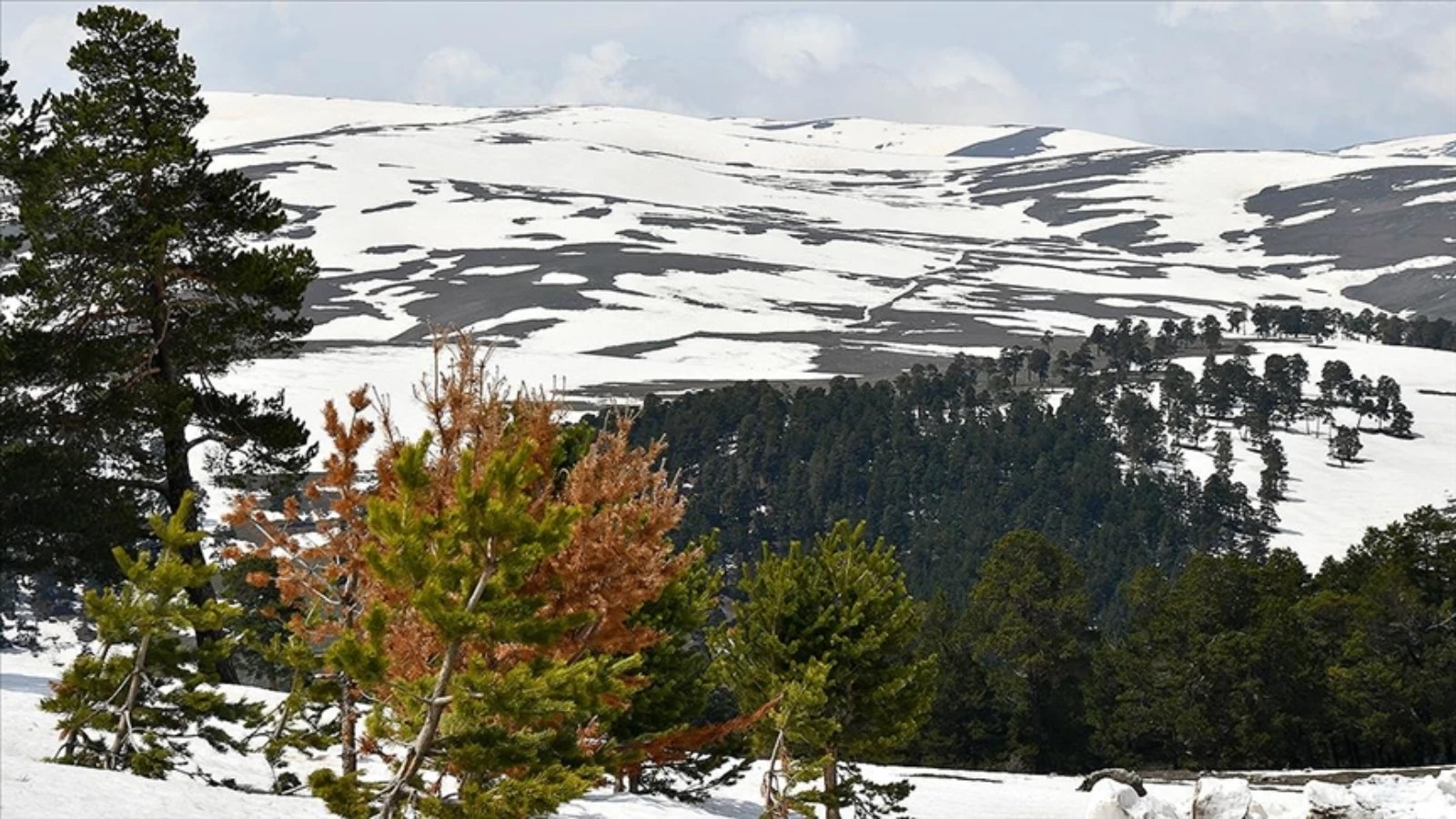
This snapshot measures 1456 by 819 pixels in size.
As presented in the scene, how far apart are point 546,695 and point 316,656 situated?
398 cm

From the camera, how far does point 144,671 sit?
14.4 meters

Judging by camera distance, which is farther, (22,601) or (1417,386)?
(1417,386)

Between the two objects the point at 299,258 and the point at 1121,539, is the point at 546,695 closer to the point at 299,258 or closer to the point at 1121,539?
the point at 299,258

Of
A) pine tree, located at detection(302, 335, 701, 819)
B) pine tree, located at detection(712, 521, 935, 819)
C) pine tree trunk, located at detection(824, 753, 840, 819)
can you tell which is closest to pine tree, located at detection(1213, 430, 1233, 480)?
pine tree, located at detection(712, 521, 935, 819)

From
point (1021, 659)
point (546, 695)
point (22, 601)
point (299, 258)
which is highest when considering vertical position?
point (299, 258)

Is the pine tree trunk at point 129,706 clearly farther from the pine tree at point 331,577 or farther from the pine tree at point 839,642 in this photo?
the pine tree at point 839,642

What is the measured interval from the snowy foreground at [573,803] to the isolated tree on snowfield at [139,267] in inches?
189

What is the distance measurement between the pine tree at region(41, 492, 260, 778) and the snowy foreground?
61 centimetres

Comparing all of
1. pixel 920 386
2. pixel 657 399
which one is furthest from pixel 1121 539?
pixel 657 399

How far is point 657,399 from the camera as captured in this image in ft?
435

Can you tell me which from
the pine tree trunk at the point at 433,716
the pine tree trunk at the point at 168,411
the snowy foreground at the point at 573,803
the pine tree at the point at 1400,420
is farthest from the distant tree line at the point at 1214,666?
the pine tree at the point at 1400,420

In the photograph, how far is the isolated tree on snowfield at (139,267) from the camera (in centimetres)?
2352

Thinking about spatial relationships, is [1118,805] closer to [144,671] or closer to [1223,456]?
[144,671]

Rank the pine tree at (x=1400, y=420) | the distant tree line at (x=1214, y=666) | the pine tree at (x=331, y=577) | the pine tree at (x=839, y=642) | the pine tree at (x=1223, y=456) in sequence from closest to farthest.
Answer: the pine tree at (x=331, y=577) < the pine tree at (x=839, y=642) < the distant tree line at (x=1214, y=666) < the pine tree at (x=1223, y=456) < the pine tree at (x=1400, y=420)
